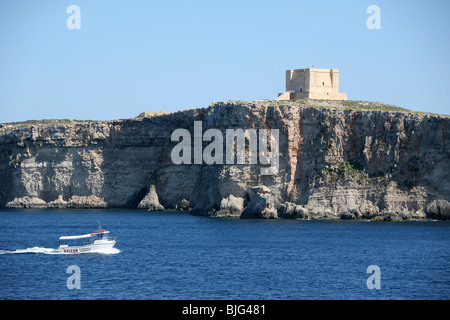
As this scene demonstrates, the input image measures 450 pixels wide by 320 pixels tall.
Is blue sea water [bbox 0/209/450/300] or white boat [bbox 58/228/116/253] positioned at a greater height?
white boat [bbox 58/228/116/253]

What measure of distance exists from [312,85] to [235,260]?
174ft

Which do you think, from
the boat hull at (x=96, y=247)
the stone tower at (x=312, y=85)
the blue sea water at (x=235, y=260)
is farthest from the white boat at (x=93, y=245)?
the stone tower at (x=312, y=85)

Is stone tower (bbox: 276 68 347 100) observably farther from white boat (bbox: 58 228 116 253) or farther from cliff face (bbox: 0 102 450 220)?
white boat (bbox: 58 228 116 253)

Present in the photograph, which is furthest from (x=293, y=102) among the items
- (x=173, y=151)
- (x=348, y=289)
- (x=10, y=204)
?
(x=348, y=289)

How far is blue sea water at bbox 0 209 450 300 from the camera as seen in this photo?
4966cm

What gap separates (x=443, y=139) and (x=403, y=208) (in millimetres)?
9375

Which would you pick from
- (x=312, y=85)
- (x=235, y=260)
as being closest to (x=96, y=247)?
(x=235, y=260)

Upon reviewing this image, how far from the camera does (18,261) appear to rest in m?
61.6

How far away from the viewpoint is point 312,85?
11119cm

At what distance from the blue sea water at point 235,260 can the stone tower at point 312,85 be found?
2491 centimetres

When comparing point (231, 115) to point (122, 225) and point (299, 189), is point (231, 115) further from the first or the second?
point (122, 225)

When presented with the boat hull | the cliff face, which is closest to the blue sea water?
the boat hull

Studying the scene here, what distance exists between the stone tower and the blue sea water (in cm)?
2491

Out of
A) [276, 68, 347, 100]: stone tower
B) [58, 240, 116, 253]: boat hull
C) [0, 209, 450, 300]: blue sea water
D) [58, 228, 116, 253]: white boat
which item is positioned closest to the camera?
[0, 209, 450, 300]: blue sea water
